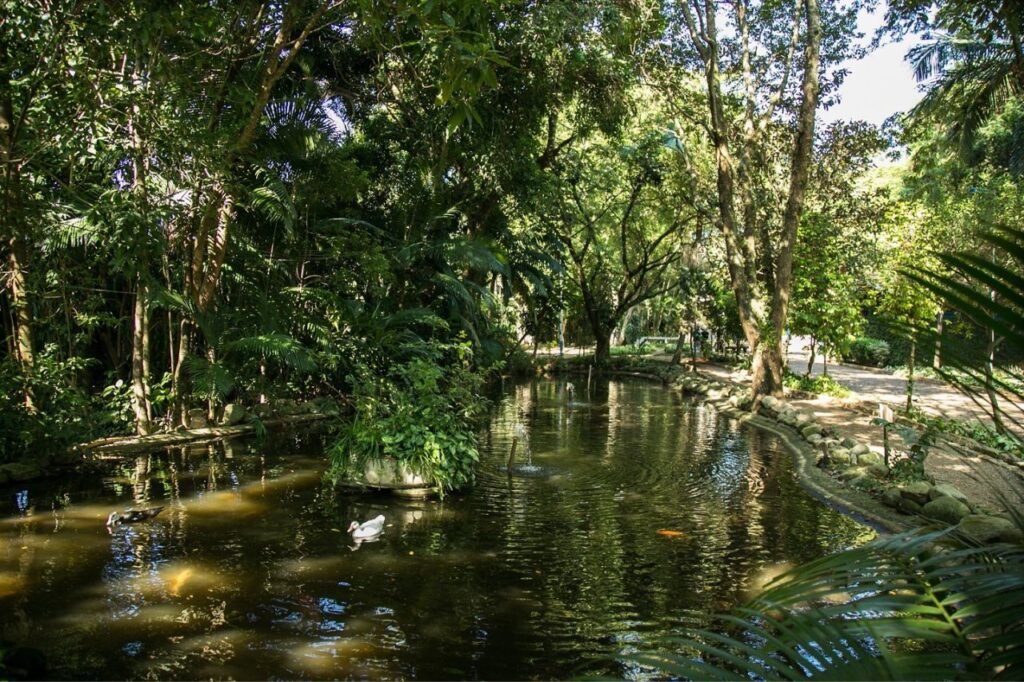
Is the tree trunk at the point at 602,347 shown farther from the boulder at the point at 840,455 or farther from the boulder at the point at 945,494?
the boulder at the point at 945,494

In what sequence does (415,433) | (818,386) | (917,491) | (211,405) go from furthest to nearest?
(818,386)
(211,405)
(415,433)
(917,491)

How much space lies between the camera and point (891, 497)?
7555mm

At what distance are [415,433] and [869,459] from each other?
18.9 ft

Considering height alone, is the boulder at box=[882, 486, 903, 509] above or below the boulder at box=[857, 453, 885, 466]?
below

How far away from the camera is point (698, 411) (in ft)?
51.3

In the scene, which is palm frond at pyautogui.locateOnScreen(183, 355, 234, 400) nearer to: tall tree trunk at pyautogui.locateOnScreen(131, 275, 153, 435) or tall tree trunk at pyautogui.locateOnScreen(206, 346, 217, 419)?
tall tree trunk at pyautogui.locateOnScreen(131, 275, 153, 435)

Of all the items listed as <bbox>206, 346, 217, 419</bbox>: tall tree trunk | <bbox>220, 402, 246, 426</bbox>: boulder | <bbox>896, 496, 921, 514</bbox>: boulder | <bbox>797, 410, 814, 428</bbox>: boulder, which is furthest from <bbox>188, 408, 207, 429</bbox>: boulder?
<bbox>797, 410, 814, 428</bbox>: boulder

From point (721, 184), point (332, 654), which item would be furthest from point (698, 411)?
point (332, 654)

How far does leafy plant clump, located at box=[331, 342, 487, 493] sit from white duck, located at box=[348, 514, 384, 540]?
141 centimetres

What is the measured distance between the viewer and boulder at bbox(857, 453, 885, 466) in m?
9.01

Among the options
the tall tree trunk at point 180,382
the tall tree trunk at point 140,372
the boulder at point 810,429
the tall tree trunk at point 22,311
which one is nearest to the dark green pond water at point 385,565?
the tall tree trunk at point 140,372

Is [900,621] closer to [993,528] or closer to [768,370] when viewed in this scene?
[993,528]

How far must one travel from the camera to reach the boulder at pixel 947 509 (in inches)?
257

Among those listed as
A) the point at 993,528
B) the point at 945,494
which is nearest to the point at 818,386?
the point at 945,494
